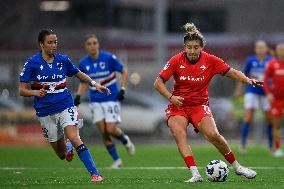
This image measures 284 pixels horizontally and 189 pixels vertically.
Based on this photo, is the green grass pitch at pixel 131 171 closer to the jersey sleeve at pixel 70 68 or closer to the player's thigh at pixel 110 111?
the player's thigh at pixel 110 111

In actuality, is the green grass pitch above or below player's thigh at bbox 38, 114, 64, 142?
below

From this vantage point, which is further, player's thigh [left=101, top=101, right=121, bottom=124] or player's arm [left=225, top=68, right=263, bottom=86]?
player's thigh [left=101, top=101, right=121, bottom=124]

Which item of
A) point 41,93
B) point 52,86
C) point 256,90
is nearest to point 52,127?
point 52,86

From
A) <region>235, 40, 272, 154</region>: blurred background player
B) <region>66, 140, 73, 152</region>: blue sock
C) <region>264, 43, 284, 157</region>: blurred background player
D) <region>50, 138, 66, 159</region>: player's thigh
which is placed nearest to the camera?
<region>50, 138, 66, 159</region>: player's thigh

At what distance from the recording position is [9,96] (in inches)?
1283

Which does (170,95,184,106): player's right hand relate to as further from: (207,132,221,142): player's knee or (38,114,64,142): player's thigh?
(38,114,64,142): player's thigh

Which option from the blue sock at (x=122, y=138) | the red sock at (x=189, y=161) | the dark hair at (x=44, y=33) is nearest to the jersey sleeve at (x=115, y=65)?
the blue sock at (x=122, y=138)

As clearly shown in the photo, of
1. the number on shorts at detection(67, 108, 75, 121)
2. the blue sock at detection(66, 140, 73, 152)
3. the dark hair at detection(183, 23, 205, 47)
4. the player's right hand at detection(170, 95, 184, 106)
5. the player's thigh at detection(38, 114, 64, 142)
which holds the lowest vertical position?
the blue sock at detection(66, 140, 73, 152)

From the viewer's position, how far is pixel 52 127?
46.5 ft

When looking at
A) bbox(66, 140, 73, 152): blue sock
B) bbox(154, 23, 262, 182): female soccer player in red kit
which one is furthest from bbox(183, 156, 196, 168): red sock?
bbox(66, 140, 73, 152): blue sock

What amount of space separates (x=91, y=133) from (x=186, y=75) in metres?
16.6

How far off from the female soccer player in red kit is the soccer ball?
33 cm

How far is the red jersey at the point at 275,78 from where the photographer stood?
2119cm

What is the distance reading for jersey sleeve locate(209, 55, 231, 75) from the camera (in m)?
13.8
